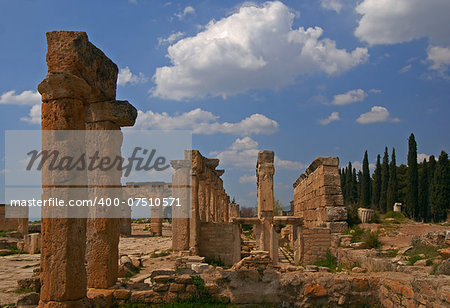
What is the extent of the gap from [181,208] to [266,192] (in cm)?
379

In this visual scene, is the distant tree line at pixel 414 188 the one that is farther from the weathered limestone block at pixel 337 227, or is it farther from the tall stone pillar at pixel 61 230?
the tall stone pillar at pixel 61 230

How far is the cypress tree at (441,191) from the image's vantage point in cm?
3194

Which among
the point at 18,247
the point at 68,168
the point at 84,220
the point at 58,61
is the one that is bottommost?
the point at 18,247

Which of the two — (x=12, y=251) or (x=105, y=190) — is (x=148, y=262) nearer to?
(x=105, y=190)

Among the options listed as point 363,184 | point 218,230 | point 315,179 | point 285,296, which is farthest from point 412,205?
point 285,296

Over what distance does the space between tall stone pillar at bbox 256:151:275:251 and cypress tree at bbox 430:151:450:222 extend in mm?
22780

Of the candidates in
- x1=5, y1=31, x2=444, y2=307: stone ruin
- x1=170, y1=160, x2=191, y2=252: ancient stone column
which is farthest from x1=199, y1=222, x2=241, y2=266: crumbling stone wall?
x1=5, y1=31, x2=444, y2=307: stone ruin

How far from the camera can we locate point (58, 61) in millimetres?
6062

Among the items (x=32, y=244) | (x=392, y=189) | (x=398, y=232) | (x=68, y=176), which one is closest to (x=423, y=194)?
(x=392, y=189)

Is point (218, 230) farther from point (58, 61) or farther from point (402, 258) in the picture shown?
point (58, 61)

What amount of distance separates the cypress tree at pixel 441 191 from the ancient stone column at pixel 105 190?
31900 mm

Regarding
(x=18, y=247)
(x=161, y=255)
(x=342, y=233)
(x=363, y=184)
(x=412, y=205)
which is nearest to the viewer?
(x=161, y=255)

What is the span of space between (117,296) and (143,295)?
463 mm

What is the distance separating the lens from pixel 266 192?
16188 mm
